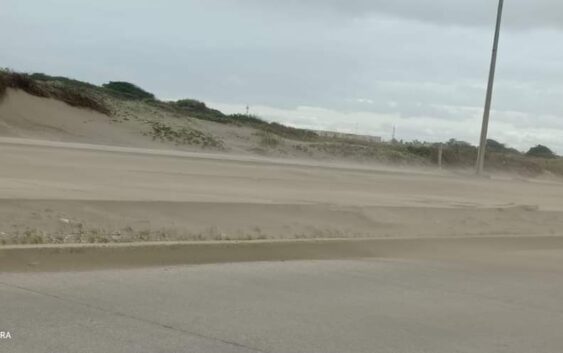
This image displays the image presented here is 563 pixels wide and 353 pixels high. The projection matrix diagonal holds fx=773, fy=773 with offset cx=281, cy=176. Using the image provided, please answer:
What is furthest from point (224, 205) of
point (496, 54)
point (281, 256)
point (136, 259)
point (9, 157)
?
point (496, 54)

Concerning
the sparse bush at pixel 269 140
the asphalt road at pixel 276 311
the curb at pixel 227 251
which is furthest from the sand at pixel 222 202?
the sparse bush at pixel 269 140

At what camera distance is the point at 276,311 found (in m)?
7.69

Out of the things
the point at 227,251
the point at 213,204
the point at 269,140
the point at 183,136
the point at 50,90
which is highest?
the point at 50,90

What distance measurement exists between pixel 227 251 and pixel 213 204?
3046 mm

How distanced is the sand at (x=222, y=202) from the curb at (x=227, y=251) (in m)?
0.58

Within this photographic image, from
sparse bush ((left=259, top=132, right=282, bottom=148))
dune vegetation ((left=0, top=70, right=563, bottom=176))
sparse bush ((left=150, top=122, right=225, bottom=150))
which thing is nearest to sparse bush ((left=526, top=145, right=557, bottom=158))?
dune vegetation ((left=0, top=70, right=563, bottom=176))

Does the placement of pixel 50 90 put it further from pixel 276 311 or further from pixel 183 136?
pixel 276 311

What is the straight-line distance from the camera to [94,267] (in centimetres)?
889

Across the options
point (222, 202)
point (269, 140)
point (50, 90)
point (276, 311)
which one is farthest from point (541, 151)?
point (276, 311)

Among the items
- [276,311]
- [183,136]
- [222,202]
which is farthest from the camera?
[183,136]

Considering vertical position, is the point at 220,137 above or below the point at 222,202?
above

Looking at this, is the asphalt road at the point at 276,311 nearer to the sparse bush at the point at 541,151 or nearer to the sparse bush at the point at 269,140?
the sparse bush at the point at 269,140

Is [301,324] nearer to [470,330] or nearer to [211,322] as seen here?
[211,322]

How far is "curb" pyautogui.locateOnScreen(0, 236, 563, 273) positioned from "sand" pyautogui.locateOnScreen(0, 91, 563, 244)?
0.58 meters
